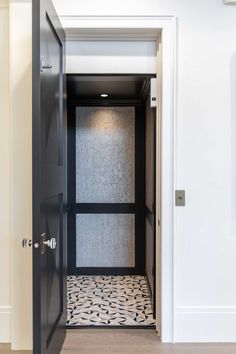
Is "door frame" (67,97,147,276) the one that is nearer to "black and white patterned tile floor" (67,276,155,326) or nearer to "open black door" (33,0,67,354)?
"black and white patterned tile floor" (67,276,155,326)

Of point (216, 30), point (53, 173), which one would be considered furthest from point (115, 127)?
point (53, 173)

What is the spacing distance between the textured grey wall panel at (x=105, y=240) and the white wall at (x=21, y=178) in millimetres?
1945

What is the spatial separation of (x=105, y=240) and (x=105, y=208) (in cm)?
43

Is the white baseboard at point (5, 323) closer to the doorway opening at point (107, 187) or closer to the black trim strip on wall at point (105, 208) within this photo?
the doorway opening at point (107, 187)

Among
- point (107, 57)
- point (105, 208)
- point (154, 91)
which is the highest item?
point (107, 57)

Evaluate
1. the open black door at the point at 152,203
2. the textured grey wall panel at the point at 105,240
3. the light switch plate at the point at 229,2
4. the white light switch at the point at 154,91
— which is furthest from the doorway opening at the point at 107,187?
the light switch plate at the point at 229,2

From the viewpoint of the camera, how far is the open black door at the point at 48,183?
1713 millimetres

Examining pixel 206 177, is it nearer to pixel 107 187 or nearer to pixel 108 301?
pixel 108 301

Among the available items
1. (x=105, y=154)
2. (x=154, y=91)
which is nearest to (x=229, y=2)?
(x=154, y=91)

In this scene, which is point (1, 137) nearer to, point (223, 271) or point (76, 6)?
point (76, 6)

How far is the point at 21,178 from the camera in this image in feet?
8.01

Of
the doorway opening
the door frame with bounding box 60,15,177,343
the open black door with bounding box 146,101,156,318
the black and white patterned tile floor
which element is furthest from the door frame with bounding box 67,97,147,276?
the door frame with bounding box 60,15,177,343

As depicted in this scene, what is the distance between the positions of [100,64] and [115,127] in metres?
1.78

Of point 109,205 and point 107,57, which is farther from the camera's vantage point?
point 109,205
